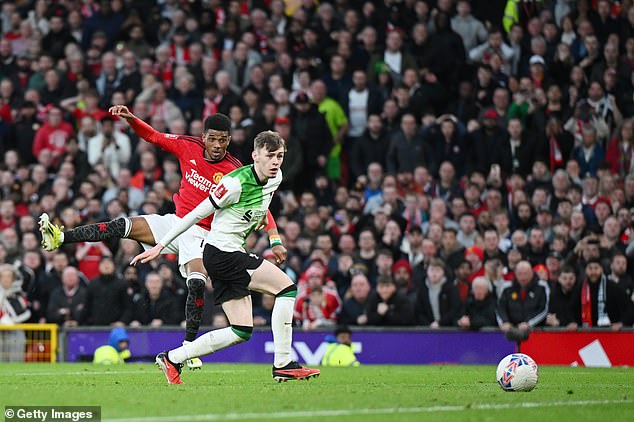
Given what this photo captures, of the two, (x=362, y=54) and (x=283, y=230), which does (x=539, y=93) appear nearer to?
(x=362, y=54)

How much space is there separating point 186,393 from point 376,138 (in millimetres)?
11943

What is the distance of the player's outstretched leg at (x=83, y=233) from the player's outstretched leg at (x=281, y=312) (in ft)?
6.20

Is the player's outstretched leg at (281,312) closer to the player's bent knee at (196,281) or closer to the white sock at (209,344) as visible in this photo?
the white sock at (209,344)

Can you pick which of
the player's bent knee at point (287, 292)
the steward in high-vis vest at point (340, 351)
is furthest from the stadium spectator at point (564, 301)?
the player's bent knee at point (287, 292)

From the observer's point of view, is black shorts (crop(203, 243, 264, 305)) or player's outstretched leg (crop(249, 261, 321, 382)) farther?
player's outstretched leg (crop(249, 261, 321, 382))

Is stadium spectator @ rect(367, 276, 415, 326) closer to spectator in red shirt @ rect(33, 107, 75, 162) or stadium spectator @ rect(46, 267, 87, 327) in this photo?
stadium spectator @ rect(46, 267, 87, 327)

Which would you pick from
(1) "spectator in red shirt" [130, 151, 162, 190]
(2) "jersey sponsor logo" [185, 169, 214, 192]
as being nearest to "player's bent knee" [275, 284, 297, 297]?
(2) "jersey sponsor logo" [185, 169, 214, 192]

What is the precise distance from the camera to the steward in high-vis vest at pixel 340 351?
16.7m

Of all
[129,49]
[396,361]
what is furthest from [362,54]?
[396,361]

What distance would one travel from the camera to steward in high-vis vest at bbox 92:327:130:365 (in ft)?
57.1

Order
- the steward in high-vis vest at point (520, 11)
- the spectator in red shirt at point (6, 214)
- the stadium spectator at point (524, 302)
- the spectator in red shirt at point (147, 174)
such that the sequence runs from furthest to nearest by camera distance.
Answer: the steward in high-vis vest at point (520, 11) → the spectator in red shirt at point (147, 174) → the spectator in red shirt at point (6, 214) → the stadium spectator at point (524, 302)

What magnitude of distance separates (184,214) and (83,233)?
3.29ft

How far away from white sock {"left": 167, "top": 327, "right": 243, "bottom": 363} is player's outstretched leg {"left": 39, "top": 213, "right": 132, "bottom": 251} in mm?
1797

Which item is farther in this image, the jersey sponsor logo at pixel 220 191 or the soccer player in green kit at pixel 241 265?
the soccer player in green kit at pixel 241 265
